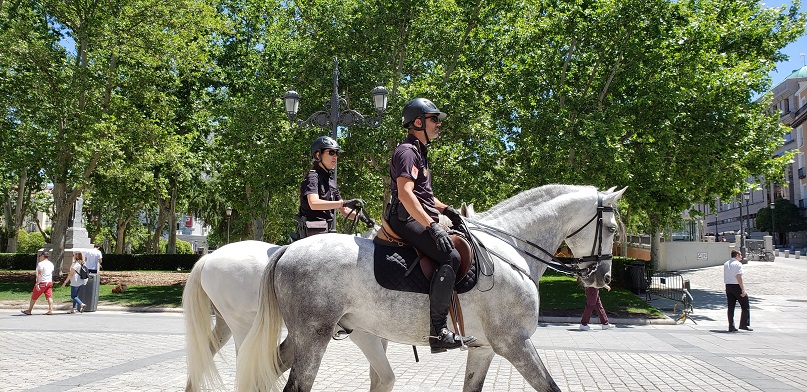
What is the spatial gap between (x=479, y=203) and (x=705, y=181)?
8.23 metres

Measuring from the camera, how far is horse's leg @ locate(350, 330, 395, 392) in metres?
5.58

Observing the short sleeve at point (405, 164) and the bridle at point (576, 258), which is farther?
the bridle at point (576, 258)

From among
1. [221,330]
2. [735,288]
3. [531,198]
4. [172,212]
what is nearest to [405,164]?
[531,198]

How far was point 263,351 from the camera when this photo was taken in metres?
4.89

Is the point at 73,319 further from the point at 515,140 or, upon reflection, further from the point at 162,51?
the point at 515,140

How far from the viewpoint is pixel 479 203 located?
79.0 ft

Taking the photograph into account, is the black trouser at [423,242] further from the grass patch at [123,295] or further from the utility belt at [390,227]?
the grass patch at [123,295]

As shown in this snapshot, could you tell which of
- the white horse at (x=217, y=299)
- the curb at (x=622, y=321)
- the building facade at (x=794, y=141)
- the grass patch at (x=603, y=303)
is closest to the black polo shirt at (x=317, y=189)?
Result: the white horse at (x=217, y=299)

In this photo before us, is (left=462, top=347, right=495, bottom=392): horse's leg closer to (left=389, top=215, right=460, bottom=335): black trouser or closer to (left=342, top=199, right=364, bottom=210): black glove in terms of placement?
(left=389, top=215, right=460, bottom=335): black trouser

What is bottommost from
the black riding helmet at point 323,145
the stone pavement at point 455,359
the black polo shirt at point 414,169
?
the stone pavement at point 455,359

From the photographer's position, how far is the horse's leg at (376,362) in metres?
5.58

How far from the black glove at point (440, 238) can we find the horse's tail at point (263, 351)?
4.78 feet

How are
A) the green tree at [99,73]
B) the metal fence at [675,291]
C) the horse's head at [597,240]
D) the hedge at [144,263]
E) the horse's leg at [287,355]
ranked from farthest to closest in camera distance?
the hedge at [144,263] < the green tree at [99,73] < the metal fence at [675,291] < the horse's head at [597,240] < the horse's leg at [287,355]

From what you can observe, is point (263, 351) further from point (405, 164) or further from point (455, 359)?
point (455, 359)
